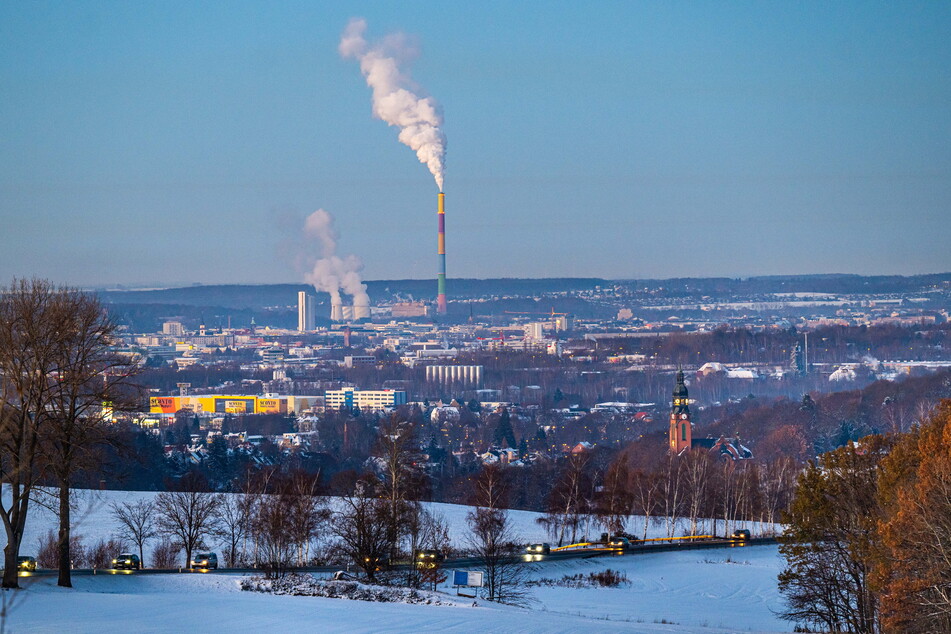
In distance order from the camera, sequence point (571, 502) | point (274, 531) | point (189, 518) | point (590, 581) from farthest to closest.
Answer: point (571, 502), point (189, 518), point (590, 581), point (274, 531)

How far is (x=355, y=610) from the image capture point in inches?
1020

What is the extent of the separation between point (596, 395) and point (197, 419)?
71.2 metres

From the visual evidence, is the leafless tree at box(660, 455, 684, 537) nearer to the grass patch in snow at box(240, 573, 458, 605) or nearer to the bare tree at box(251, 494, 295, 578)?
the bare tree at box(251, 494, 295, 578)

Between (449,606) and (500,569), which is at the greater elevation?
(449,606)

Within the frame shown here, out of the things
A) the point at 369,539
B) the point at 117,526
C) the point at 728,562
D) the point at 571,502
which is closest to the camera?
the point at 369,539

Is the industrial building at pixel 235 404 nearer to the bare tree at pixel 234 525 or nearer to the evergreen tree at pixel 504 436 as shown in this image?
the evergreen tree at pixel 504 436

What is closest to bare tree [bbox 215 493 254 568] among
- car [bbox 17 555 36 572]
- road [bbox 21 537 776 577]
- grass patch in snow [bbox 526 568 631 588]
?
road [bbox 21 537 776 577]

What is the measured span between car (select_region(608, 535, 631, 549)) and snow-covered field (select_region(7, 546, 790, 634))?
6728 millimetres

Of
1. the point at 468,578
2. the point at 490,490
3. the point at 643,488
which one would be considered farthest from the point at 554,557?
the point at 643,488

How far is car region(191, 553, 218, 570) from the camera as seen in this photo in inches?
1414

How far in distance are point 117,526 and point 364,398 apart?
125 m

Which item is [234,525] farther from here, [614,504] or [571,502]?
[614,504]

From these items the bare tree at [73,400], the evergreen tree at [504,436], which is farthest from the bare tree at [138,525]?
the evergreen tree at [504,436]

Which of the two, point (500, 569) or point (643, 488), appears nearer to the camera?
point (500, 569)
